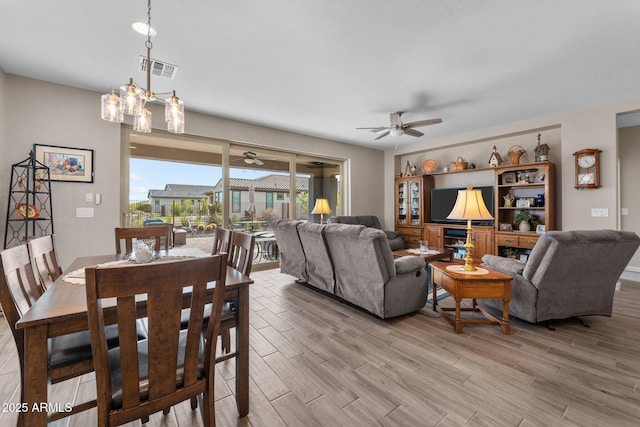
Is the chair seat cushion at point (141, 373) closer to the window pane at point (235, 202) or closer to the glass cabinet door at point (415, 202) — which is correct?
the window pane at point (235, 202)

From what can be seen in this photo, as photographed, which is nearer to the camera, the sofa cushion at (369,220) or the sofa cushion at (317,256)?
the sofa cushion at (317,256)

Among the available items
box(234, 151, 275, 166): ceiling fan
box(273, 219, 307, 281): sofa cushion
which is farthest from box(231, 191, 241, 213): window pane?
box(273, 219, 307, 281): sofa cushion

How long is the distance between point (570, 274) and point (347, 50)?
2934 millimetres

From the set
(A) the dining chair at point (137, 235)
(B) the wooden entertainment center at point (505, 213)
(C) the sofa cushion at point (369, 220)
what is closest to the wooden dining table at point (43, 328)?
(A) the dining chair at point (137, 235)

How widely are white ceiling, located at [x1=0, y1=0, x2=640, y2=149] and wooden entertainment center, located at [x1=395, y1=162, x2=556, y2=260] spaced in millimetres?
1192

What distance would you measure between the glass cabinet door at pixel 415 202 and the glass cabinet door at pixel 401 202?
16cm

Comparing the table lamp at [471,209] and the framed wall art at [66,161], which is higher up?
the framed wall art at [66,161]

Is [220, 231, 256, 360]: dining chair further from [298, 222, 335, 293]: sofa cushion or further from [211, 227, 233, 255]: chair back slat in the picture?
[298, 222, 335, 293]: sofa cushion

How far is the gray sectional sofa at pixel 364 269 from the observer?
105 inches

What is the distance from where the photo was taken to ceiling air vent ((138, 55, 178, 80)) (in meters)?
2.81

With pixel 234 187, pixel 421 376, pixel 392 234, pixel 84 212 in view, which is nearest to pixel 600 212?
pixel 392 234

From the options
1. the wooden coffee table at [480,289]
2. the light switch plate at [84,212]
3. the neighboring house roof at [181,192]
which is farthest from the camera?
the neighboring house roof at [181,192]

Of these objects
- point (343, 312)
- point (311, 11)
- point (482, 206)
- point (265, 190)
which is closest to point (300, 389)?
point (343, 312)

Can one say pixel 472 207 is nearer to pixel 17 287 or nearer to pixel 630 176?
pixel 17 287
